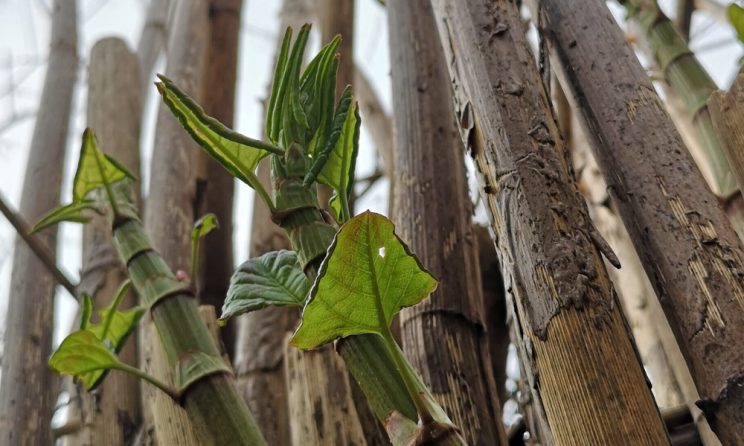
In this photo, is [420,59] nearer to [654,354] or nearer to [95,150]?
[95,150]

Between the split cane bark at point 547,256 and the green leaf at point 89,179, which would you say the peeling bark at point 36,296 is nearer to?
the green leaf at point 89,179

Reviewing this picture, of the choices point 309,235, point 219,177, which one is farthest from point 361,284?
point 219,177

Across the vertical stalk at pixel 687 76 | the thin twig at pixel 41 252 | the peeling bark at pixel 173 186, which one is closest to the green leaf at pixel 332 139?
the peeling bark at pixel 173 186

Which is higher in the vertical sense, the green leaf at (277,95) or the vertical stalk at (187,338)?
the green leaf at (277,95)

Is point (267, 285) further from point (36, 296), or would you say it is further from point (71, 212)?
point (36, 296)

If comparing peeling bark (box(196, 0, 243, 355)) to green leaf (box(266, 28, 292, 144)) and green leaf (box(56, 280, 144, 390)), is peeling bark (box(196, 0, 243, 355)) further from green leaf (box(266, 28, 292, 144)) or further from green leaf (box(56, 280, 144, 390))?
green leaf (box(266, 28, 292, 144))
